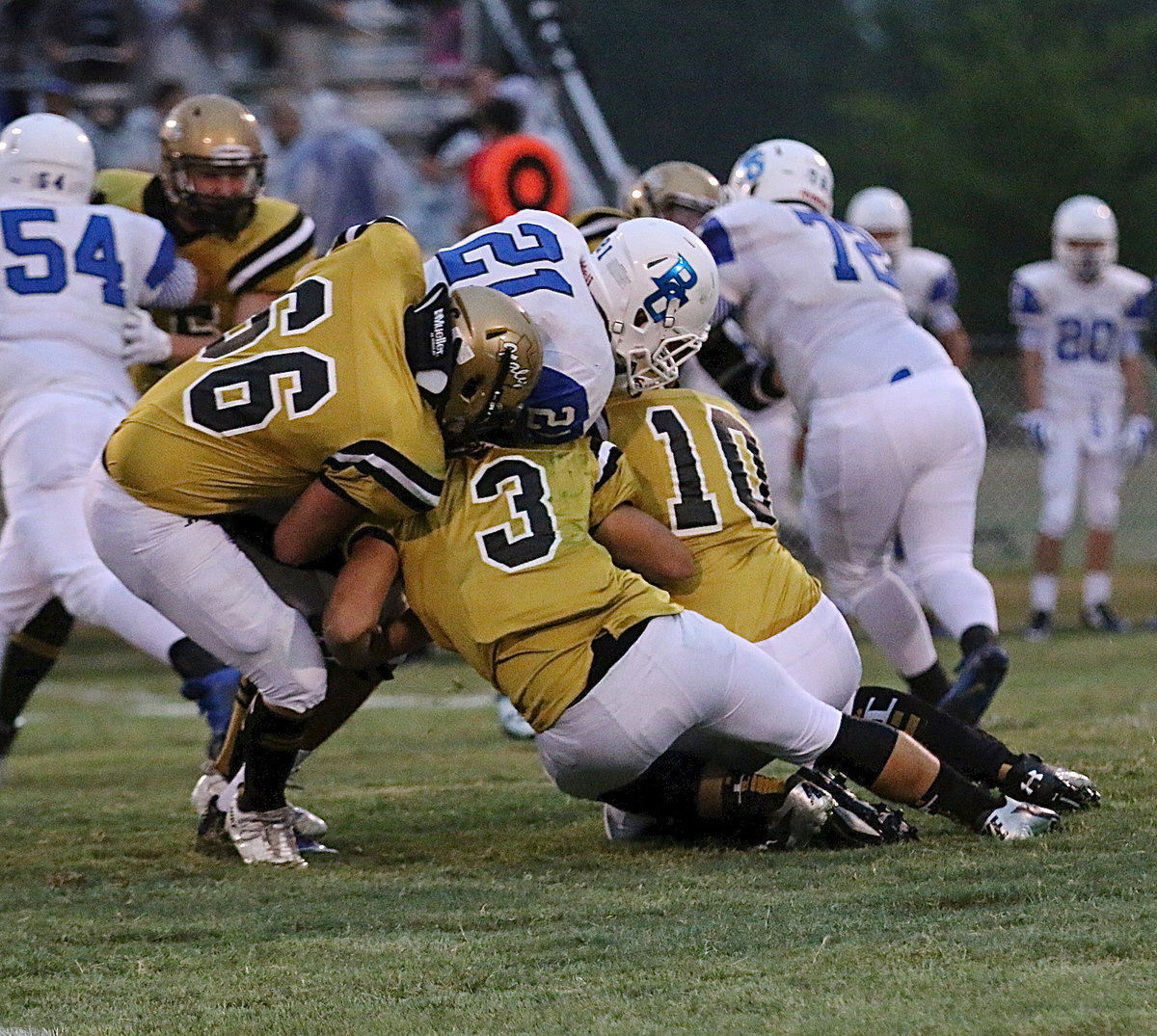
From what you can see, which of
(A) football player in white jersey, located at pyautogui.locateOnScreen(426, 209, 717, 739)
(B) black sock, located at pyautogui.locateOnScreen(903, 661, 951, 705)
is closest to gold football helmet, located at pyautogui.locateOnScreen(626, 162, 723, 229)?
(A) football player in white jersey, located at pyautogui.locateOnScreen(426, 209, 717, 739)

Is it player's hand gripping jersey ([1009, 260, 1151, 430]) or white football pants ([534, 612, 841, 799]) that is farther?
player's hand gripping jersey ([1009, 260, 1151, 430])

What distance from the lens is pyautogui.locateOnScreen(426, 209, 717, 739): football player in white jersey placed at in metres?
3.96

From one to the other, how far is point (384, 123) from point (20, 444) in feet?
26.3

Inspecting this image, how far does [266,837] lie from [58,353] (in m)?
1.77

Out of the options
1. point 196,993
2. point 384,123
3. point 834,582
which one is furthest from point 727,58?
point 196,993

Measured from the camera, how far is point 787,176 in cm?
557

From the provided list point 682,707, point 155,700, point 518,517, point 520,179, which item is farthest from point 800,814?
point 155,700

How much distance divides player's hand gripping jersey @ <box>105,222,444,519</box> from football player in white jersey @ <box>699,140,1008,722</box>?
1.62 meters

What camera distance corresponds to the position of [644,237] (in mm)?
4223

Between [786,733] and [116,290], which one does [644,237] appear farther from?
[116,290]

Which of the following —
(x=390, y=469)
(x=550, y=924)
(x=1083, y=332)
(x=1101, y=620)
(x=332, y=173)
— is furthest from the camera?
(x=332, y=173)

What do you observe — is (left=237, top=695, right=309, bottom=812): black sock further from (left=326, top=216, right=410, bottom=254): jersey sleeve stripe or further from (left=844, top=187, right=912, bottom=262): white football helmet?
(left=844, top=187, right=912, bottom=262): white football helmet

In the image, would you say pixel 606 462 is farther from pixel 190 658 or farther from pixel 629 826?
pixel 190 658

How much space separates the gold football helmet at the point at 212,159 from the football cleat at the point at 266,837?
6.48 ft
